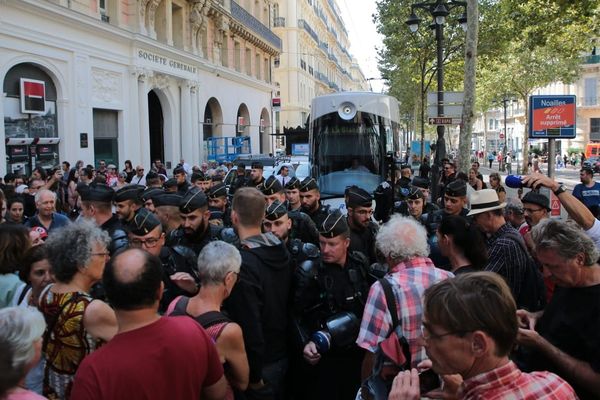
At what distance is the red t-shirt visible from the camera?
2.25 meters

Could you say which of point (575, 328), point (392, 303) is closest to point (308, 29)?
point (392, 303)

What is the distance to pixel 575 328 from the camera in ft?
8.97

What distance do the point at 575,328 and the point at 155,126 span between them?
2593cm

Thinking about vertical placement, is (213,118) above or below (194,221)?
above

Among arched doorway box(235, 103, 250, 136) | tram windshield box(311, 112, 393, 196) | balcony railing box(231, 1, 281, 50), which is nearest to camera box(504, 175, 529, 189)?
tram windshield box(311, 112, 393, 196)

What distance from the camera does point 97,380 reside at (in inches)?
88.4

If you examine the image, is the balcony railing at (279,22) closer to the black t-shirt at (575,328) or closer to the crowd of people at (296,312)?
the crowd of people at (296,312)

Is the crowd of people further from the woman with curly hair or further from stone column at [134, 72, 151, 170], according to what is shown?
stone column at [134, 72, 151, 170]

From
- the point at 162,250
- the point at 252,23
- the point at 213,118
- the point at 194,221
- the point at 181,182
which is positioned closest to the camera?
the point at 162,250

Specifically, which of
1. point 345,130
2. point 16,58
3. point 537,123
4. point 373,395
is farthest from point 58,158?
point 373,395

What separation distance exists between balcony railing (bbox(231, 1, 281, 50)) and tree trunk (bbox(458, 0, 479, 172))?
1995 cm

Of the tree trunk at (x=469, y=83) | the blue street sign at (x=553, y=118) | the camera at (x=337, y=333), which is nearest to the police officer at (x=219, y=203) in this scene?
the camera at (x=337, y=333)

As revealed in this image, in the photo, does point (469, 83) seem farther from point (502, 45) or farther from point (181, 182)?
point (502, 45)

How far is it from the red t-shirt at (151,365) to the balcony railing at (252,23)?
32.1 metres
